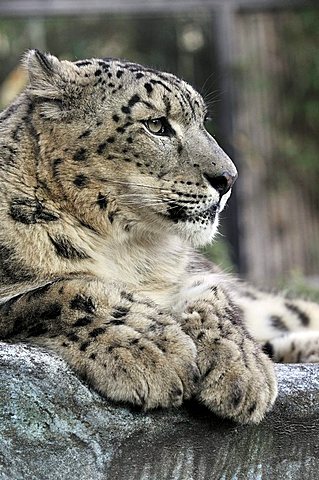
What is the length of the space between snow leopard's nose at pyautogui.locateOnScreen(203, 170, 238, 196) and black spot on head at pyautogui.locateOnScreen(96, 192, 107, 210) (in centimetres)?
40

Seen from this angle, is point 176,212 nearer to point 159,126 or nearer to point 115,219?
point 115,219

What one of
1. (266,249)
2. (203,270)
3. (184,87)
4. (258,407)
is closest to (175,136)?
(184,87)

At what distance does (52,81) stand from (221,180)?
0.79m

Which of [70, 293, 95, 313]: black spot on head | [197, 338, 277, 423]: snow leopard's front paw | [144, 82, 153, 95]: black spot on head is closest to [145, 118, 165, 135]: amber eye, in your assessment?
[144, 82, 153, 95]: black spot on head

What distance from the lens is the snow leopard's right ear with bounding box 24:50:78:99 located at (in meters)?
3.82

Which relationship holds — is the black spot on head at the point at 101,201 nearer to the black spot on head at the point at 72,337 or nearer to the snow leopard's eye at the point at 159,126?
the snow leopard's eye at the point at 159,126

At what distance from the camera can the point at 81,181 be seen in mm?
3697

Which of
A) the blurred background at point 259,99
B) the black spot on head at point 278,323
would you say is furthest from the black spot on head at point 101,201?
the blurred background at point 259,99

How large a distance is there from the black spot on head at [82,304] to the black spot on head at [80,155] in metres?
0.74

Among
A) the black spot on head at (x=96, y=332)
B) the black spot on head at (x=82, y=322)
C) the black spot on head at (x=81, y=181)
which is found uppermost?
the black spot on head at (x=81, y=181)

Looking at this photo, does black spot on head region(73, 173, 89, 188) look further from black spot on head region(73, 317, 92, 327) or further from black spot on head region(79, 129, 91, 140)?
black spot on head region(73, 317, 92, 327)

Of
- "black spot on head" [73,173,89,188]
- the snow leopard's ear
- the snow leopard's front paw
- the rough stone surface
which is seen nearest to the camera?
the rough stone surface

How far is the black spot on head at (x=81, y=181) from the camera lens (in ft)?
12.1

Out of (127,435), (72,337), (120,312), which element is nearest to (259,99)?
(120,312)
